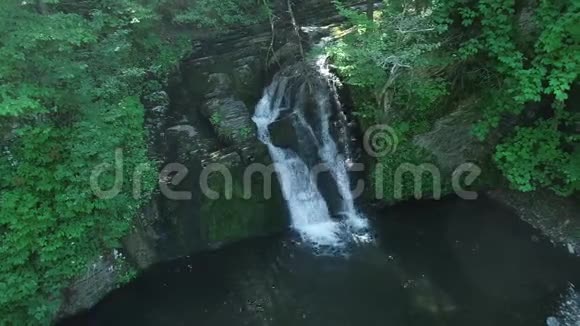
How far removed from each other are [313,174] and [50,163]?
218 inches

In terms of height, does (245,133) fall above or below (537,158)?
above

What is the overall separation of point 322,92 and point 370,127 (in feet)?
5.36

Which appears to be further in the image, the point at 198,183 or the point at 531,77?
the point at 198,183

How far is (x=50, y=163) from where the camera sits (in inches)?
303

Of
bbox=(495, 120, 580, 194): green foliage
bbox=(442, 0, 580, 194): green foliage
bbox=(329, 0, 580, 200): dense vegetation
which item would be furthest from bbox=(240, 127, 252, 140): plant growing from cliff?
bbox=(495, 120, 580, 194): green foliage

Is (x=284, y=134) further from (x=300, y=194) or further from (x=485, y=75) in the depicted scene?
(x=485, y=75)

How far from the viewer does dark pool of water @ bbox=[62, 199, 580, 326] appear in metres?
7.73

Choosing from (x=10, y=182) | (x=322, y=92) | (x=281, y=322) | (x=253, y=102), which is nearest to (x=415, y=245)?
(x=281, y=322)

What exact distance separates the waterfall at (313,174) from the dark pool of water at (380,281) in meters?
0.61

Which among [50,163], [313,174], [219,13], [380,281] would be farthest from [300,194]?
[219,13]

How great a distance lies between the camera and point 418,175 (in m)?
9.70

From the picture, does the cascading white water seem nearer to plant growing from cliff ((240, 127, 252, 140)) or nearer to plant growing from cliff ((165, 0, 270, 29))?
plant growing from cliff ((240, 127, 252, 140))

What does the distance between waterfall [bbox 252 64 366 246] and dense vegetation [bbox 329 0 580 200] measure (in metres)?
1.05

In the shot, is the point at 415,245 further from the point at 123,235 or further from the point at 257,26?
the point at 257,26
